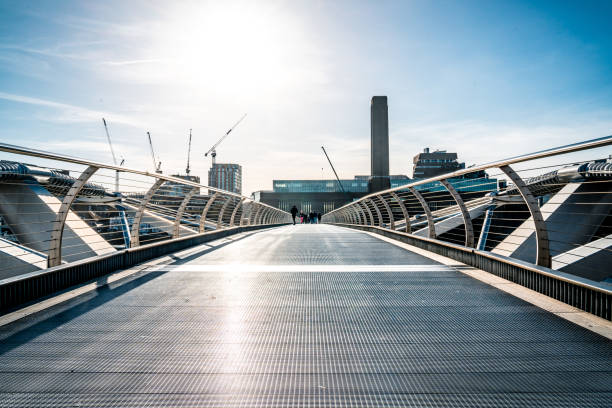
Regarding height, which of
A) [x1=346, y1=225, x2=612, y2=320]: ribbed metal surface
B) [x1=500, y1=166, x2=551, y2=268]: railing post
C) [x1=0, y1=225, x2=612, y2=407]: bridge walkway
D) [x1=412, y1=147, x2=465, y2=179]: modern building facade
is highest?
[x1=412, y1=147, x2=465, y2=179]: modern building facade

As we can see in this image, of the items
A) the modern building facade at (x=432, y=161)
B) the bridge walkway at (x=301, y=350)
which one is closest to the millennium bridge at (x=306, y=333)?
the bridge walkway at (x=301, y=350)

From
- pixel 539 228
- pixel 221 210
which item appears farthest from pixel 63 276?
pixel 221 210

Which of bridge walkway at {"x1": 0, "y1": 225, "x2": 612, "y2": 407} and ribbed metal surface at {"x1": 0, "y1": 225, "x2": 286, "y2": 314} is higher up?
ribbed metal surface at {"x1": 0, "y1": 225, "x2": 286, "y2": 314}

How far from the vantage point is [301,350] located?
1.99 meters

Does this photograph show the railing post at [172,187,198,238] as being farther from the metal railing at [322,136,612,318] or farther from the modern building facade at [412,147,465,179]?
the modern building facade at [412,147,465,179]

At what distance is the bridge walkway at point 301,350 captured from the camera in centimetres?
154

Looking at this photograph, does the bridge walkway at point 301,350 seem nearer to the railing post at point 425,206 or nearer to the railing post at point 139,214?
the railing post at point 139,214

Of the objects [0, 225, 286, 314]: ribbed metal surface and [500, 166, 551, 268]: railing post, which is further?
[500, 166, 551, 268]: railing post

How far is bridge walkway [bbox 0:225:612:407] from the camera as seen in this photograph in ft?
5.07

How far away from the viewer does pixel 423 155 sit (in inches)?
4446

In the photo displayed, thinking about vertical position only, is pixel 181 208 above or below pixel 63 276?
above

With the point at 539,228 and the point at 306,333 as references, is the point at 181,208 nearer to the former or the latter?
the point at 306,333

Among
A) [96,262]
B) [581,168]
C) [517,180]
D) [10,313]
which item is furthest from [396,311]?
[581,168]

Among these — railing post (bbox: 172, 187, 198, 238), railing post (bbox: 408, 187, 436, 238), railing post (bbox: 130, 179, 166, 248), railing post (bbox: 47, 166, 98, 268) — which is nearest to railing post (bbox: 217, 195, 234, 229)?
railing post (bbox: 172, 187, 198, 238)
